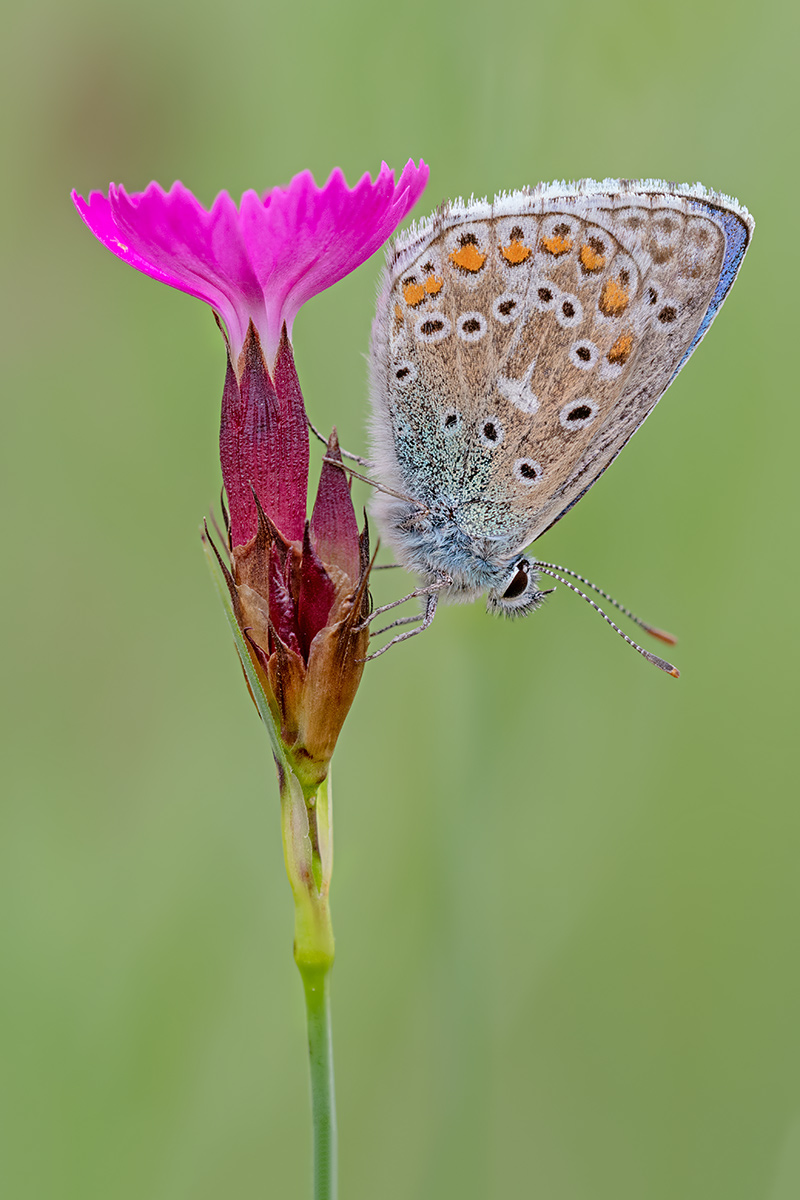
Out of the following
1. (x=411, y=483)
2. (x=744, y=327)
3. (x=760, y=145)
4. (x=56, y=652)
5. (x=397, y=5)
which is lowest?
(x=56, y=652)

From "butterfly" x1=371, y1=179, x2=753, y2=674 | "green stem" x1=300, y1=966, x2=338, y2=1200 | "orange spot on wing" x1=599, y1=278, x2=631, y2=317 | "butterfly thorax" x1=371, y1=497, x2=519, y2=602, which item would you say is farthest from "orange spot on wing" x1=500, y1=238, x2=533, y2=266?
"green stem" x1=300, y1=966, x2=338, y2=1200

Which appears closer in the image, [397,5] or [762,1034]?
[762,1034]

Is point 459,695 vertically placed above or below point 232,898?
above

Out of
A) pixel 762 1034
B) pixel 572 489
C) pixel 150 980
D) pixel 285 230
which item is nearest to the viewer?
pixel 285 230

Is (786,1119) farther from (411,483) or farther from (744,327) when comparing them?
(744,327)

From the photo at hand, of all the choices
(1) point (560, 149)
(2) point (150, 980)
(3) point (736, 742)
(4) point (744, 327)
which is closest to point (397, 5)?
(1) point (560, 149)

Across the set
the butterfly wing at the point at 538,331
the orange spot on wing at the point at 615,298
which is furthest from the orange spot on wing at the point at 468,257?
the orange spot on wing at the point at 615,298
